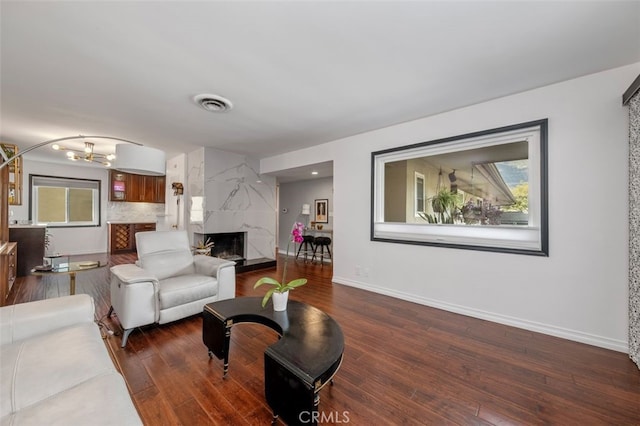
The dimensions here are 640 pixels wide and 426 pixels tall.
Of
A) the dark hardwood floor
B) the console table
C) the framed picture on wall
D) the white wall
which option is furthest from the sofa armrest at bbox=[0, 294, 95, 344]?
the framed picture on wall

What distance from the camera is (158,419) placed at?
1362 mm

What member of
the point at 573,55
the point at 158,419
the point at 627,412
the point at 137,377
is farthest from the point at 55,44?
the point at 627,412

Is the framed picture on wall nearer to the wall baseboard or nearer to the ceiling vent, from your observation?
the wall baseboard

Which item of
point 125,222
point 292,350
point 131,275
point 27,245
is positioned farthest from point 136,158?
point 125,222

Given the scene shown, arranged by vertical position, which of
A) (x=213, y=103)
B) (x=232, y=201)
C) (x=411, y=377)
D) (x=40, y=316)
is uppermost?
(x=213, y=103)

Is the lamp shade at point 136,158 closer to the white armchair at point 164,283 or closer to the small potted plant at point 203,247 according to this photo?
the white armchair at point 164,283

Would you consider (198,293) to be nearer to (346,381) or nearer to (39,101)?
(346,381)

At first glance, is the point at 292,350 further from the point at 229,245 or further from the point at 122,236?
the point at 122,236

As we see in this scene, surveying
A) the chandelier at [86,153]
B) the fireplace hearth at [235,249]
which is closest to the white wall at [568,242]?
the fireplace hearth at [235,249]

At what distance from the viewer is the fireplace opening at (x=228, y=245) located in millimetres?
5059

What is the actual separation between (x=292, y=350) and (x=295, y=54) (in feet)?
7.11

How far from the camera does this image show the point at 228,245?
533cm

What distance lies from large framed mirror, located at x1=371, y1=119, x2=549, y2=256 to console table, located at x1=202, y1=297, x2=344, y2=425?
2.16m

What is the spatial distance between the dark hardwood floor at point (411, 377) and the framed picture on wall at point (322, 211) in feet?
13.2
